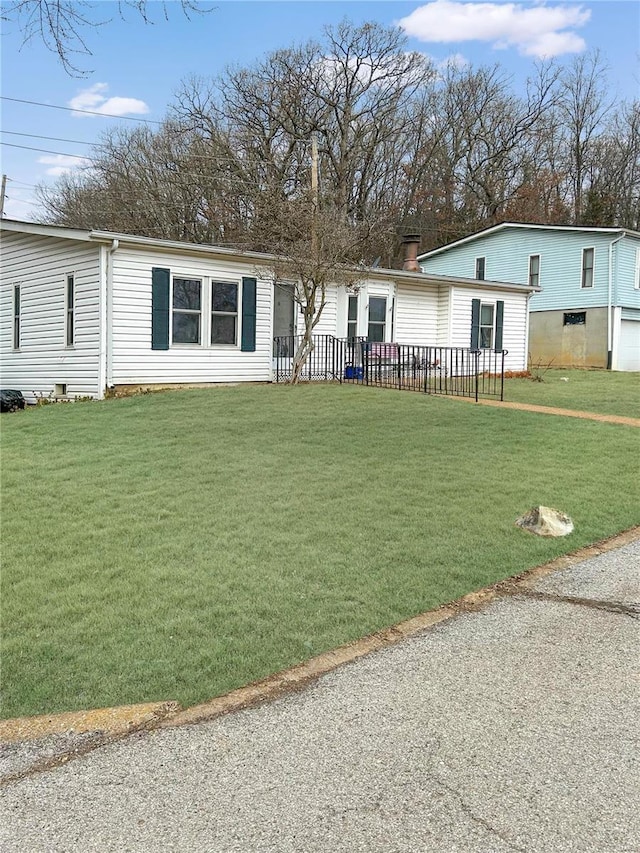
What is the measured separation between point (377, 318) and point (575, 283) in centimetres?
1118

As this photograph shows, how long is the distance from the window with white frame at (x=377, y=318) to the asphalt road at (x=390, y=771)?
1377cm

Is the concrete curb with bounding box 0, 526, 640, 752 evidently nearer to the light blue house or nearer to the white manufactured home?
the white manufactured home

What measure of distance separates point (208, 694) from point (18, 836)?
99cm

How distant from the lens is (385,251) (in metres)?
31.3

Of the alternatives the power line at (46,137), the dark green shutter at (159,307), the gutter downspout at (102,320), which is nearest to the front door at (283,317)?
the dark green shutter at (159,307)

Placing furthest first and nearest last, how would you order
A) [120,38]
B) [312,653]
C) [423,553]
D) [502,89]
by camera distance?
[502,89] → [120,38] → [423,553] → [312,653]

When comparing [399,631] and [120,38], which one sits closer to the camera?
[399,631]

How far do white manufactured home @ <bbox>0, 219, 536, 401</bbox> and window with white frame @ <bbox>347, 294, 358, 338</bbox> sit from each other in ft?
0.08

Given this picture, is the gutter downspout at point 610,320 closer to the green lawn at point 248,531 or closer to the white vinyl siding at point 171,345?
the white vinyl siding at point 171,345

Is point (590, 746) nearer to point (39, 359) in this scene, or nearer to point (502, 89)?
point (39, 359)

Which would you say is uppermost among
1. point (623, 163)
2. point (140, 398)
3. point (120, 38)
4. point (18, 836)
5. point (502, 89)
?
point (502, 89)

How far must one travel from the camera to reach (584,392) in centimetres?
1491

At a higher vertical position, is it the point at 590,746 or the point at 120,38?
the point at 120,38

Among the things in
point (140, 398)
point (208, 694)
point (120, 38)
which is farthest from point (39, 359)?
point (208, 694)
